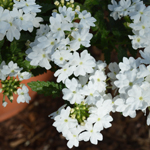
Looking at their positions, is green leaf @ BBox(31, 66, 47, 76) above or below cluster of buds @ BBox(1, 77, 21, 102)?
above

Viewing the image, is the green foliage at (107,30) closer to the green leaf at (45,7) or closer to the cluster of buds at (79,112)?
the green leaf at (45,7)

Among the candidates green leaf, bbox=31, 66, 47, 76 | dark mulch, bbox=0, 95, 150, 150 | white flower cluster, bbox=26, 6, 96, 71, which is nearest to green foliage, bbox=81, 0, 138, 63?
white flower cluster, bbox=26, 6, 96, 71

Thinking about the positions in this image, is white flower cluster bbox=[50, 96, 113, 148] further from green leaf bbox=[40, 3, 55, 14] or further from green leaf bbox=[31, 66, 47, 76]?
green leaf bbox=[40, 3, 55, 14]

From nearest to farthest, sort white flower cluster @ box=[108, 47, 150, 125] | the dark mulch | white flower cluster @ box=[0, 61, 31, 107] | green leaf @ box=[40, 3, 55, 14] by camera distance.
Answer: white flower cluster @ box=[108, 47, 150, 125], white flower cluster @ box=[0, 61, 31, 107], green leaf @ box=[40, 3, 55, 14], the dark mulch

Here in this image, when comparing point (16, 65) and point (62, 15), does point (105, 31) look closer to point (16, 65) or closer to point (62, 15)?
point (62, 15)

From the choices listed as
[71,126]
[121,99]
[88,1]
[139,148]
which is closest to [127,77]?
[121,99]

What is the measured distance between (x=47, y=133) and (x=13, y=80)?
1.10 metres

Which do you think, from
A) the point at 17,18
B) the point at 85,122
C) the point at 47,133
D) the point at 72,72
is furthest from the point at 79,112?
the point at 47,133

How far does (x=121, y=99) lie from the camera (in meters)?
1.11

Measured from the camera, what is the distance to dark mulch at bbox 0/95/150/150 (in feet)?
7.04

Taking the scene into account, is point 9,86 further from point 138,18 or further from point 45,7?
point 138,18

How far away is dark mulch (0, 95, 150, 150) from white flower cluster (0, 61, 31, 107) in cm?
106

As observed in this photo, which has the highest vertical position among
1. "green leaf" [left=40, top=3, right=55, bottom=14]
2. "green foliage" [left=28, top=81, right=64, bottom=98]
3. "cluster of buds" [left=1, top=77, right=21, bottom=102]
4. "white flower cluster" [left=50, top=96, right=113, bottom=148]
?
"green leaf" [left=40, top=3, right=55, bottom=14]

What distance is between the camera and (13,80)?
1262 millimetres
